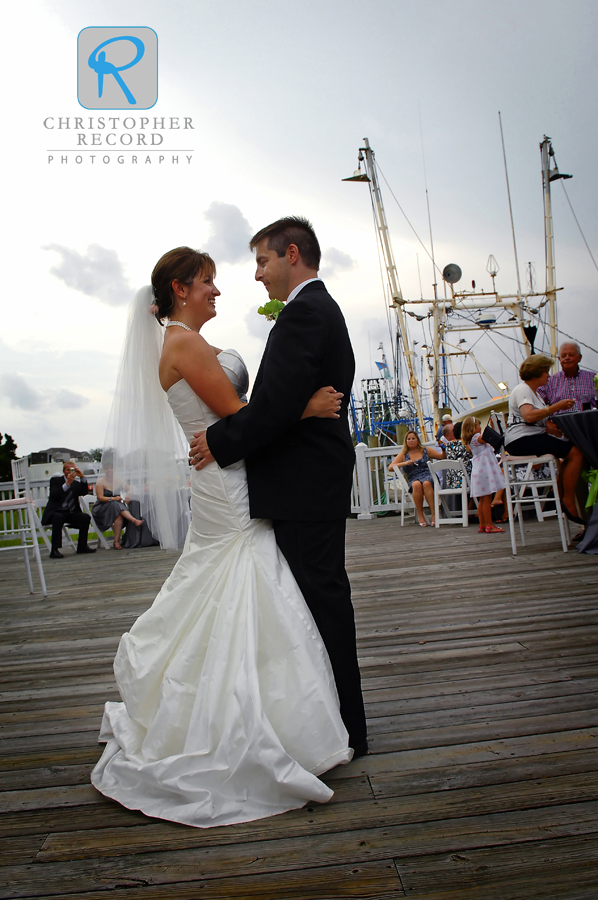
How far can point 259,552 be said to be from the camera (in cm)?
175

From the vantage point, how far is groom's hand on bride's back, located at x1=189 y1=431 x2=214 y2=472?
5.82ft

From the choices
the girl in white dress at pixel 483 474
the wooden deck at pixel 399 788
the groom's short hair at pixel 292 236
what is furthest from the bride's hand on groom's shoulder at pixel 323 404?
the girl in white dress at pixel 483 474

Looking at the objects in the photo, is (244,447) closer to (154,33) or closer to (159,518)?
(159,518)

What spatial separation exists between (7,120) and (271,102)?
391cm

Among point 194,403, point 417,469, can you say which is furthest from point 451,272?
point 194,403

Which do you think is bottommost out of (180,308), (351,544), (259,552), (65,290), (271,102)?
(351,544)

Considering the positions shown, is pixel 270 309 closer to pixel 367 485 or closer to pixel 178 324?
pixel 178 324

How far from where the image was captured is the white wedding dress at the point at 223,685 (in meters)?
1.47

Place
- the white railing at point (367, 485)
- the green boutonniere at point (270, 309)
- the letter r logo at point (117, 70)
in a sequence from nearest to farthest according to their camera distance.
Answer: the green boutonniere at point (270, 309) < the letter r logo at point (117, 70) < the white railing at point (367, 485)

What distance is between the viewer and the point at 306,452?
5.67ft

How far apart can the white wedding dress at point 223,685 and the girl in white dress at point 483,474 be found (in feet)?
17.9

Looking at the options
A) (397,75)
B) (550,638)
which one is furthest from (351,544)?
Result: (397,75)

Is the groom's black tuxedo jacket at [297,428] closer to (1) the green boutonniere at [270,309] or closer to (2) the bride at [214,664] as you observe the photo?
(2) the bride at [214,664]

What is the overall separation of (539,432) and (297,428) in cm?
380
